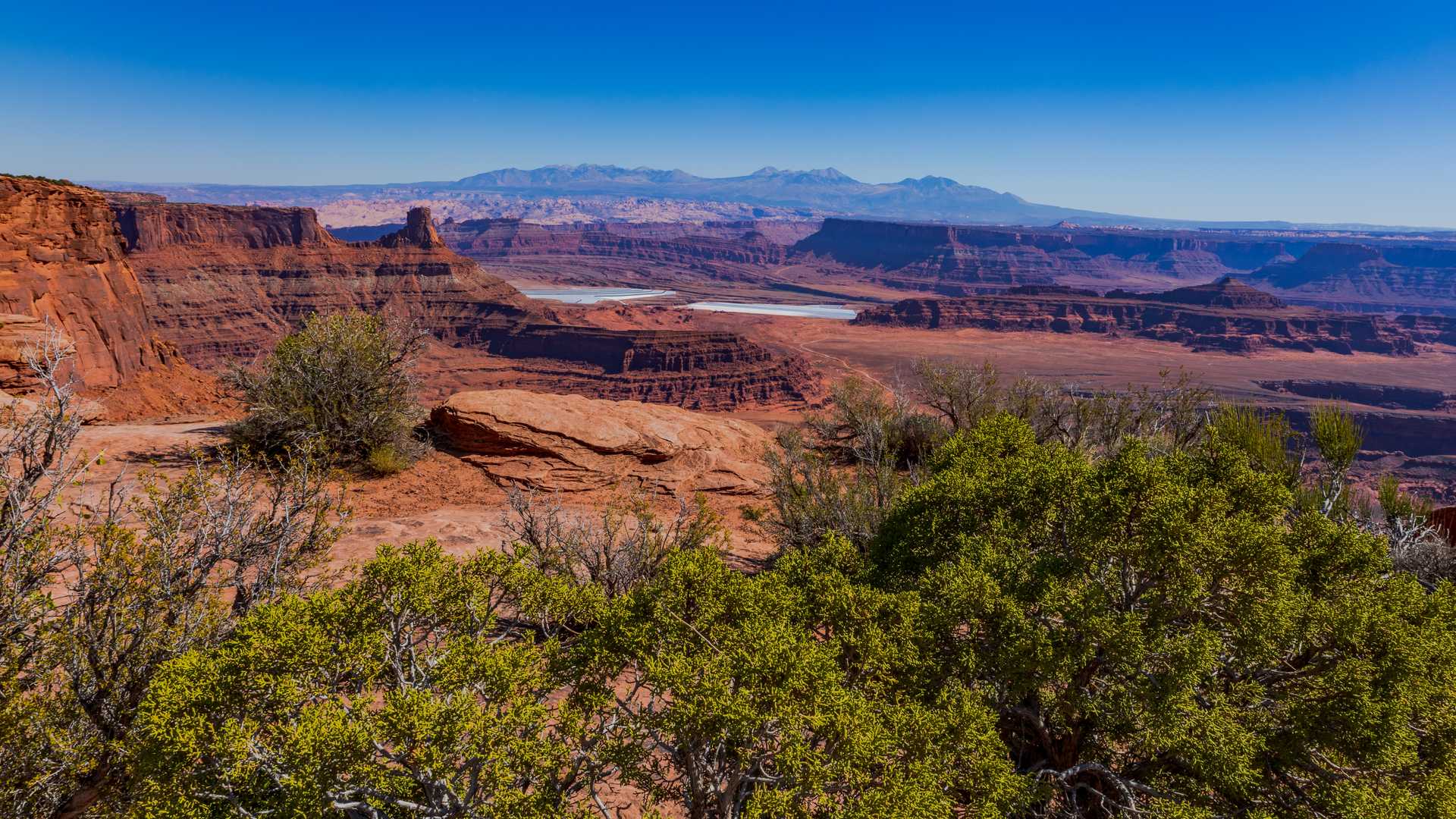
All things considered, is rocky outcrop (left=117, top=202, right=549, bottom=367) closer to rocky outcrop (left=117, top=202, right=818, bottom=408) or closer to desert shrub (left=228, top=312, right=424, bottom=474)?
rocky outcrop (left=117, top=202, right=818, bottom=408)

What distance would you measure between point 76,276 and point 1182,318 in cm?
18055

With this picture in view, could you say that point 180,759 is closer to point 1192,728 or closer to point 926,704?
point 926,704

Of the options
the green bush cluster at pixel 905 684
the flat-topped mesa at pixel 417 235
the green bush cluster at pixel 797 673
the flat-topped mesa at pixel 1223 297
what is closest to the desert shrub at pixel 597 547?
the green bush cluster at pixel 905 684

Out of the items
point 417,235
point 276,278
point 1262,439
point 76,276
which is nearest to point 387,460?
point 1262,439

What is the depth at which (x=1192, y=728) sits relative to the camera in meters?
7.11

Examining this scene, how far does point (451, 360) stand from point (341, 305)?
2384 centimetres

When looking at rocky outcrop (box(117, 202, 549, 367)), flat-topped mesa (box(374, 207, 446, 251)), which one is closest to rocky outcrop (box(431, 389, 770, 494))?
rocky outcrop (box(117, 202, 549, 367))

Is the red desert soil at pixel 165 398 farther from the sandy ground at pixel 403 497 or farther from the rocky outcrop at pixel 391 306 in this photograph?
the rocky outcrop at pixel 391 306

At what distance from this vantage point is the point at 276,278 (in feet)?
365

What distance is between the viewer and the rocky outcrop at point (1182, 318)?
458 feet

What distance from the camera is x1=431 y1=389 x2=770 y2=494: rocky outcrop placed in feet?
66.1

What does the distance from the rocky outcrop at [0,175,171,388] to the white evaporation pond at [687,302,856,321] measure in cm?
14744

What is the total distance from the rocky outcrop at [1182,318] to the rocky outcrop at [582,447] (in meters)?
143

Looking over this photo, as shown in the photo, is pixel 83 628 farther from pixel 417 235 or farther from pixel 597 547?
Result: pixel 417 235
